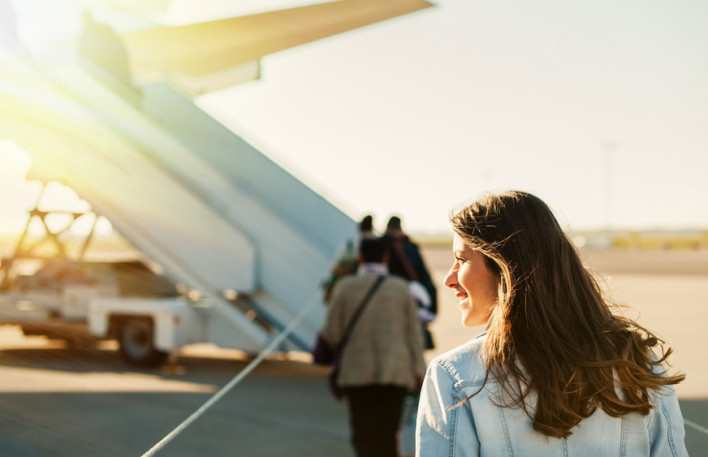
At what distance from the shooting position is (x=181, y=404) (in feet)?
20.5

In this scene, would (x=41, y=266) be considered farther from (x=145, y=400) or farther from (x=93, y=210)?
(x=145, y=400)

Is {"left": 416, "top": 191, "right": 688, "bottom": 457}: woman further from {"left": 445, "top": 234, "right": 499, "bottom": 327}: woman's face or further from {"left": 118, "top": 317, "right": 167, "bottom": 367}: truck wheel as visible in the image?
{"left": 118, "top": 317, "right": 167, "bottom": 367}: truck wheel

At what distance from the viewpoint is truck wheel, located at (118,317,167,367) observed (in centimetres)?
803

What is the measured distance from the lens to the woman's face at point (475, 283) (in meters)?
1.59

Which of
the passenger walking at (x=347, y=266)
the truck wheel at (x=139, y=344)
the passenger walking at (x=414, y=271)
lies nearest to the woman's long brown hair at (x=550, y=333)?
the passenger walking at (x=414, y=271)

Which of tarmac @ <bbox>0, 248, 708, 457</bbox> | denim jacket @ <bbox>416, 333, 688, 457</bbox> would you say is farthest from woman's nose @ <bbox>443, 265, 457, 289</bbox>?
tarmac @ <bbox>0, 248, 708, 457</bbox>

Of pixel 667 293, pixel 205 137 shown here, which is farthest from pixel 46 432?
pixel 667 293

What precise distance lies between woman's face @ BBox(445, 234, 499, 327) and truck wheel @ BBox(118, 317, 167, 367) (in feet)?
23.3

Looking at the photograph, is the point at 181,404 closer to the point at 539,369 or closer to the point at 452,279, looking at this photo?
the point at 452,279

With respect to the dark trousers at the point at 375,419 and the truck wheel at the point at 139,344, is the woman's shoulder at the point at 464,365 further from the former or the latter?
the truck wheel at the point at 139,344

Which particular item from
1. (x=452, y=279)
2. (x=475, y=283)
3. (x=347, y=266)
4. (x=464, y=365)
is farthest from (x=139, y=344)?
(x=464, y=365)

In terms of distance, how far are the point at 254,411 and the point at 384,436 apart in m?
2.64

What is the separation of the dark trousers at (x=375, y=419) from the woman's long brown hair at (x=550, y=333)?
2587 millimetres

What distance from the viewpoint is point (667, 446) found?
1.47 metres
